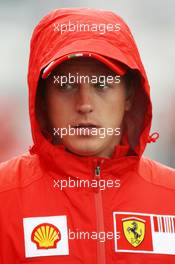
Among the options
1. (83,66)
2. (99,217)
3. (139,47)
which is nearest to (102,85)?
(83,66)

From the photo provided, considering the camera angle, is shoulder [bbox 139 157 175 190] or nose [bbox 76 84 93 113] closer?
nose [bbox 76 84 93 113]

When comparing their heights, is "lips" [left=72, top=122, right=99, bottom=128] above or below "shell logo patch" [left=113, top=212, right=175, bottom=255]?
above

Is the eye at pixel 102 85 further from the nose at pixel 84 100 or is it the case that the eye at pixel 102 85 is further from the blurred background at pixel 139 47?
the blurred background at pixel 139 47

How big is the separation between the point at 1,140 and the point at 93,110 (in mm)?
744

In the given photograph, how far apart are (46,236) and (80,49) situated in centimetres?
43

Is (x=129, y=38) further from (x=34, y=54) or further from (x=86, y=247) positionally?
(x=86, y=247)

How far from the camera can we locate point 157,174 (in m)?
1.47

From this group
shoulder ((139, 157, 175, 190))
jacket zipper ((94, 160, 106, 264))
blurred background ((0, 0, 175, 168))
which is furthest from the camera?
blurred background ((0, 0, 175, 168))

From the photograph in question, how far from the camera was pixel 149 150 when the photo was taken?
2281 millimetres

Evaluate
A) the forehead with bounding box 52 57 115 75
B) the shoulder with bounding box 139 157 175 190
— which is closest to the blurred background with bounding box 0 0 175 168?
the shoulder with bounding box 139 157 175 190

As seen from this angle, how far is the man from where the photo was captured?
1340 millimetres

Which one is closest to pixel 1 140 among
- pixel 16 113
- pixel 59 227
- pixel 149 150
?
pixel 16 113

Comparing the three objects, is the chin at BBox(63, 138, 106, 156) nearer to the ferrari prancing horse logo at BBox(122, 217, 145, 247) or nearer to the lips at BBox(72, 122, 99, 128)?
the lips at BBox(72, 122, 99, 128)

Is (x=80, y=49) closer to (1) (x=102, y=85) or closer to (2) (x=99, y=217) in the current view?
(1) (x=102, y=85)
